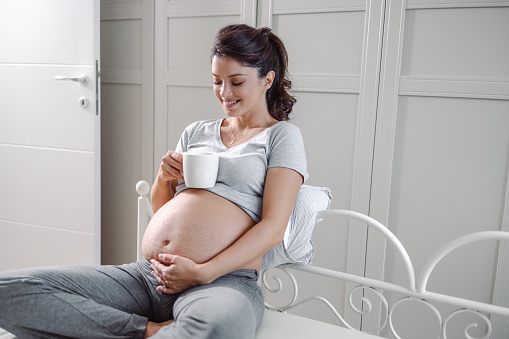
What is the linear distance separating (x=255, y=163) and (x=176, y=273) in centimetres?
36

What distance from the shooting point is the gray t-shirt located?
1.22 meters

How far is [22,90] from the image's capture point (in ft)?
7.38

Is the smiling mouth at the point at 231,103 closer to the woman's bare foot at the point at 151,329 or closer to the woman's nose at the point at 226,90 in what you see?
the woman's nose at the point at 226,90

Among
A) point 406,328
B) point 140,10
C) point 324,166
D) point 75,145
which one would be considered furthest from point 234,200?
point 140,10

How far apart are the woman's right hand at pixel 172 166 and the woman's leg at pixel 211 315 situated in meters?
0.32

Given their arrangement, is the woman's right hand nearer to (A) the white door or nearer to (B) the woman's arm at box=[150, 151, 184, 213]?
(B) the woman's arm at box=[150, 151, 184, 213]

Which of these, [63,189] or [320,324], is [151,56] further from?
[320,324]

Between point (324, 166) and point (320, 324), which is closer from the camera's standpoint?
point (320, 324)

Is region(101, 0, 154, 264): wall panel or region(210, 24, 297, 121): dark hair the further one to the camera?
region(101, 0, 154, 264): wall panel

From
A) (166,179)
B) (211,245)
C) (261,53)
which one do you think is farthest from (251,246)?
(261,53)

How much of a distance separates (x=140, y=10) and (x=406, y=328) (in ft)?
6.04

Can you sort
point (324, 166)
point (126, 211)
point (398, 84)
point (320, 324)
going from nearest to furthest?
point (320, 324) → point (398, 84) → point (324, 166) → point (126, 211)

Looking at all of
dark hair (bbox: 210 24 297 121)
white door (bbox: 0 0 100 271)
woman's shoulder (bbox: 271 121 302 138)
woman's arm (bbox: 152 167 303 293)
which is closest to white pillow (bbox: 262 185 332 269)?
woman's arm (bbox: 152 167 303 293)

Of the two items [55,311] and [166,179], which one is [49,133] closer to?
[166,179]
